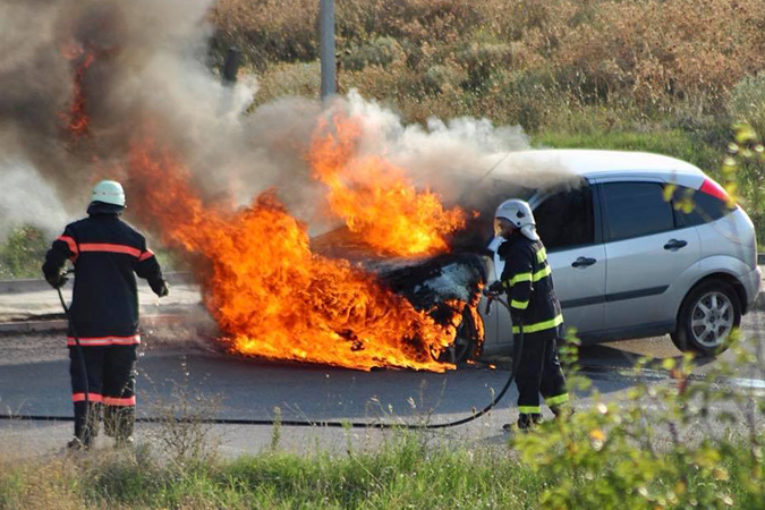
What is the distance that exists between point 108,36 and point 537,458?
772cm

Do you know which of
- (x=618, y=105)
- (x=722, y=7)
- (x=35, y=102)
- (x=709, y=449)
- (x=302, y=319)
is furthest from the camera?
(x=722, y=7)

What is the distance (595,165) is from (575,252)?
0.92 metres

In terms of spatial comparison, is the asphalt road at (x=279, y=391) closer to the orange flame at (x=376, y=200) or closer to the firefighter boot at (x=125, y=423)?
the firefighter boot at (x=125, y=423)

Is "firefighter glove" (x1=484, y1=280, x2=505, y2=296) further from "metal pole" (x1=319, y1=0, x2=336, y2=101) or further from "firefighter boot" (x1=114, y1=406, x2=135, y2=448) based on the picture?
"metal pole" (x1=319, y1=0, x2=336, y2=101)

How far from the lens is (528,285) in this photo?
333 inches

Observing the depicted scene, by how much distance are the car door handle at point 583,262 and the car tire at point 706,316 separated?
1.08 metres

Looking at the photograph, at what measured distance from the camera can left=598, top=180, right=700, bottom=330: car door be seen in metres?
10.8

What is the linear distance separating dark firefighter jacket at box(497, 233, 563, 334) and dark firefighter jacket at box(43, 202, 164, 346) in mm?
2242

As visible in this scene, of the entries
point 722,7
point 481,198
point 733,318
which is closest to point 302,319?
point 481,198

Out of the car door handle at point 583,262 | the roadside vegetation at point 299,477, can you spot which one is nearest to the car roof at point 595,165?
the car door handle at point 583,262

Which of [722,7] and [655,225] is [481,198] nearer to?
[655,225]

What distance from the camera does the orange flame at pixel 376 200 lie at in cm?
1052

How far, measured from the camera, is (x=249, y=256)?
1059 cm

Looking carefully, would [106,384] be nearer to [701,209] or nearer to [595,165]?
[595,165]
